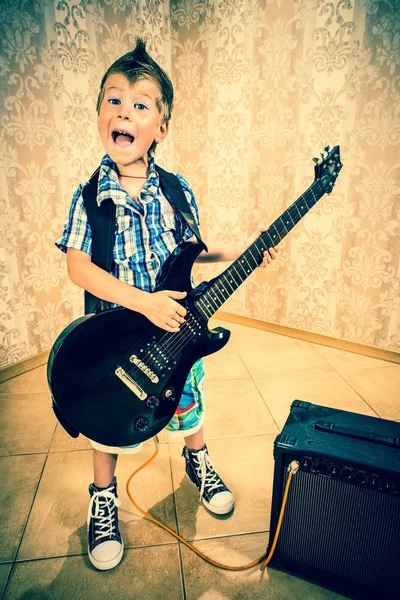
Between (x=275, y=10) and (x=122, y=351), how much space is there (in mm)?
2257

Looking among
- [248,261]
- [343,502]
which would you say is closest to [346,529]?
[343,502]

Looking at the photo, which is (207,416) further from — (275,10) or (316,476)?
(275,10)

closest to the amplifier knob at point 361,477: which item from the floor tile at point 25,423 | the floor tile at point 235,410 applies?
the floor tile at point 235,410

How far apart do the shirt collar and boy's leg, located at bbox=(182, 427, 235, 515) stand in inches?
→ 29.8

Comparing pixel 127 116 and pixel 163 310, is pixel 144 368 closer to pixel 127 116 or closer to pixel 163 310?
pixel 163 310

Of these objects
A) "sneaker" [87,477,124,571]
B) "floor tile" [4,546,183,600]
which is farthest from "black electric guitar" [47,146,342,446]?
"floor tile" [4,546,183,600]

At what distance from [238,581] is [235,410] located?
0.77m

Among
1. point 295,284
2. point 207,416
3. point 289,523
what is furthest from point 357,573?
point 295,284

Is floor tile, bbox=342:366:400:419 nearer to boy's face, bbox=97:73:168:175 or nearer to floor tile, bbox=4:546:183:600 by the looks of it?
floor tile, bbox=4:546:183:600

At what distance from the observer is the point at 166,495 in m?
1.22

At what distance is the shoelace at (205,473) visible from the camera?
1.18 m

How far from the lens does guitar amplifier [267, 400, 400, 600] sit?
2.52 feet

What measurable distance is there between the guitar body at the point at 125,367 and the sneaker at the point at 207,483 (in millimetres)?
333

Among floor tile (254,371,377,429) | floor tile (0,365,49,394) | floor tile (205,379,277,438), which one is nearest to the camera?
floor tile (205,379,277,438)
